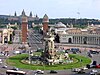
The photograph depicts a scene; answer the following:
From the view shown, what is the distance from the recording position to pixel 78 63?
57.3m

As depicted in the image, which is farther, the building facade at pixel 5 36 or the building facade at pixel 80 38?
the building facade at pixel 80 38

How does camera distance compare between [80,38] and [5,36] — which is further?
[5,36]

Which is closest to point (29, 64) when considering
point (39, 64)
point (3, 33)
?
point (39, 64)

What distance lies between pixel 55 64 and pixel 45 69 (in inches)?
197

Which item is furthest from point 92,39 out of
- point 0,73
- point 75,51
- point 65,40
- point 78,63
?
point 0,73

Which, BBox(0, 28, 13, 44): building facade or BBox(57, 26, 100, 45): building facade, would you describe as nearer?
BBox(0, 28, 13, 44): building facade

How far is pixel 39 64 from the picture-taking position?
56.3m

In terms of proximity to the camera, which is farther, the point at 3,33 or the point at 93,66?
the point at 3,33

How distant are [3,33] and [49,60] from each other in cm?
5005

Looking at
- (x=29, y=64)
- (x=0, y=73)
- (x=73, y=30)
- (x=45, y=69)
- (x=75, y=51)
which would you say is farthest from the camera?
(x=73, y=30)

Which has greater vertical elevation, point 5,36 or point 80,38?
point 5,36

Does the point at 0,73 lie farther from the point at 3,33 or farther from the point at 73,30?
the point at 73,30

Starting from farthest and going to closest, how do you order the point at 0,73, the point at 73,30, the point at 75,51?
1. the point at 73,30
2. the point at 75,51
3. the point at 0,73

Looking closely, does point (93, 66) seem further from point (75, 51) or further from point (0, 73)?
point (75, 51)
